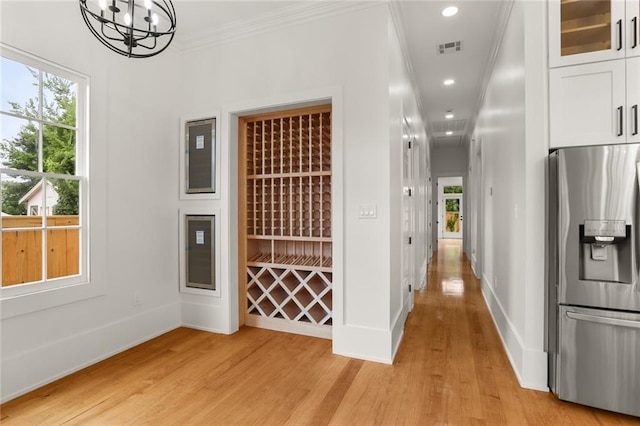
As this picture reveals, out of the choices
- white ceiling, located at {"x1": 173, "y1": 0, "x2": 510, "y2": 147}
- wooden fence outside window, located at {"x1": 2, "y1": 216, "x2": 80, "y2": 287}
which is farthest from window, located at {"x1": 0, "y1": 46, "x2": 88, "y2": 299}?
white ceiling, located at {"x1": 173, "y1": 0, "x2": 510, "y2": 147}

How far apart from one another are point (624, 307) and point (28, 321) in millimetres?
3826

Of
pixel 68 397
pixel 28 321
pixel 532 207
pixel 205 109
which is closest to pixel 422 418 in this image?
pixel 532 207

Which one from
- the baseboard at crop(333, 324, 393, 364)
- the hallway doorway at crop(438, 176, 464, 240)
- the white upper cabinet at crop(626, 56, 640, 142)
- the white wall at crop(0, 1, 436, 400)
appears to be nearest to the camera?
the white upper cabinet at crop(626, 56, 640, 142)

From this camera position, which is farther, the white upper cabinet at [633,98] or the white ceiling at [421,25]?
the white ceiling at [421,25]

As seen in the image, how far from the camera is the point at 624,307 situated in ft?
6.21

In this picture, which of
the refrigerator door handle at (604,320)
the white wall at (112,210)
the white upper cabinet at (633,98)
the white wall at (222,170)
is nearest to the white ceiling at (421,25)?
the white wall at (222,170)

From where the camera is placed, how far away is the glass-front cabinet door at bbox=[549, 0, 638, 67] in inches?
79.1

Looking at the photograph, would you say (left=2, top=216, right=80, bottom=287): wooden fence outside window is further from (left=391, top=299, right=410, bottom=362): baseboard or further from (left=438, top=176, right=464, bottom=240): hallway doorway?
(left=438, top=176, right=464, bottom=240): hallway doorway

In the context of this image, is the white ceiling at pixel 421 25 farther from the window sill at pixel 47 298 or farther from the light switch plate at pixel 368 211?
the window sill at pixel 47 298

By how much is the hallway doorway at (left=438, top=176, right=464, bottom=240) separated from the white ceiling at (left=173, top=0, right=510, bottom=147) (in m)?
10.1

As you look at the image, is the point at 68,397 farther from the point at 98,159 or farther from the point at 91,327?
the point at 98,159

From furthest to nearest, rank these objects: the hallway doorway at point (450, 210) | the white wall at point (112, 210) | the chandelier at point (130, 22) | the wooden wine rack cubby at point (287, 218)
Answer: the hallway doorway at point (450, 210), the wooden wine rack cubby at point (287, 218), the white wall at point (112, 210), the chandelier at point (130, 22)

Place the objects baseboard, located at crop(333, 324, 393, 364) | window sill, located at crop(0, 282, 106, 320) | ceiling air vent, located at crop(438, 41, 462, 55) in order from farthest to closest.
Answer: ceiling air vent, located at crop(438, 41, 462, 55)
baseboard, located at crop(333, 324, 393, 364)
window sill, located at crop(0, 282, 106, 320)

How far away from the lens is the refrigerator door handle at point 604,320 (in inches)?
73.5
